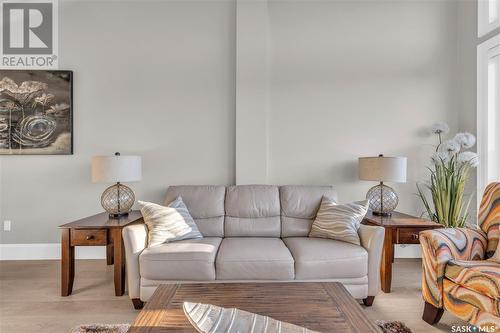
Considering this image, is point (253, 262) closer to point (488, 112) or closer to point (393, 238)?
point (393, 238)

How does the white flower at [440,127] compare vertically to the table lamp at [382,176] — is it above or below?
above

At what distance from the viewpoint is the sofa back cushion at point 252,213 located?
2.94 m

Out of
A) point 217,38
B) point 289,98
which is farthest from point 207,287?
point 217,38

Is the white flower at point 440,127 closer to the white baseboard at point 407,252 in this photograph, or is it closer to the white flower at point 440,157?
the white flower at point 440,157

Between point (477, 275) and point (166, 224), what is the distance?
7.11 ft

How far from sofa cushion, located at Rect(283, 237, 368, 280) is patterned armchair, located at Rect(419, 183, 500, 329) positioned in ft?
1.45

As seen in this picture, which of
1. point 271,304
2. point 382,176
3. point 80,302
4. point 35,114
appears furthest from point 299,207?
point 35,114

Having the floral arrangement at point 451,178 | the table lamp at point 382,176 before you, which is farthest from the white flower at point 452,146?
the table lamp at point 382,176

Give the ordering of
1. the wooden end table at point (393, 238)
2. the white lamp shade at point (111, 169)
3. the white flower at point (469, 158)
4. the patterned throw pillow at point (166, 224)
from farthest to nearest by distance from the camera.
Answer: the white flower at point (469, 158) → the white lamp shade at point (111, 169) → the wooden end table at point (393, 238) → the patterned throw pillow at point (166, 224)

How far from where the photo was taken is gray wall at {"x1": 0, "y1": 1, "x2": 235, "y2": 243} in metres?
3.59

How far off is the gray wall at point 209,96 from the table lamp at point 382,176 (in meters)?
0.42

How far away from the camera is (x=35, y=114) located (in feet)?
11.6

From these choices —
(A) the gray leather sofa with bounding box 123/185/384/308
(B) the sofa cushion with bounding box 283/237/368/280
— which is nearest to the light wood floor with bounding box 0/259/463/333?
(A) the gray leather sofa with bounding box 123/185/384/308

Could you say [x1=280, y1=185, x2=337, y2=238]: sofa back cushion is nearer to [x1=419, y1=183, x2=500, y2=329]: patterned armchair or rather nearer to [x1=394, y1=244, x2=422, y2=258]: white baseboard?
[x1=419, y1=183, x2=500, y2=329]: patterned armchair
